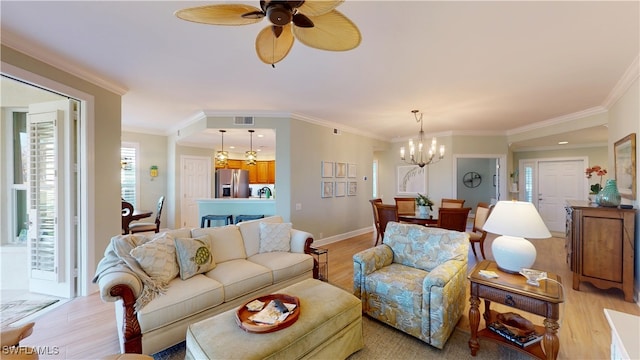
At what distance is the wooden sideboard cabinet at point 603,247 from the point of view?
2.89 meters

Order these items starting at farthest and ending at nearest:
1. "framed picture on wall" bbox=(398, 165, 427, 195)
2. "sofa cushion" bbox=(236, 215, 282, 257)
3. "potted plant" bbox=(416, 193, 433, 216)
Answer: "framed picture on wall" bbox=(398, 165, 427, 195) < "potted plant" bbox=(416, 193, 433, 216) < "sofa cushion" bbox=(236, 215, 282, 257)

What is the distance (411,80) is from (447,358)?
2.85 m

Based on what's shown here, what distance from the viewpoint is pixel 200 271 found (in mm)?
2508

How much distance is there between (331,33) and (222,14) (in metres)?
0.59

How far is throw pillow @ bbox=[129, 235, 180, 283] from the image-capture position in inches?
86.0

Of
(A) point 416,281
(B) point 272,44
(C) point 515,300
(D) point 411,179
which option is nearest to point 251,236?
(A) point 416,281

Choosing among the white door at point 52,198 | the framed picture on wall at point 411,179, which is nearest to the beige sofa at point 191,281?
the white door at point 52,198

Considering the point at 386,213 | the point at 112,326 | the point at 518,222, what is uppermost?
the point at 518,222

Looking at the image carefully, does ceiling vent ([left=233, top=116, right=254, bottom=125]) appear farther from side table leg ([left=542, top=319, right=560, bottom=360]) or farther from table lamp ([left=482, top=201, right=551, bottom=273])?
side table leg ([left=542, top=319, right=560, bottom=360])

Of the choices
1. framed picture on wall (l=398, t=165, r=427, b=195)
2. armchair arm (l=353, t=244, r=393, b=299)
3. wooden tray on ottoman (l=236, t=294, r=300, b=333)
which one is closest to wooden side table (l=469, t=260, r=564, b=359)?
armchair arm (l=353, t=244, r=393, b=299)

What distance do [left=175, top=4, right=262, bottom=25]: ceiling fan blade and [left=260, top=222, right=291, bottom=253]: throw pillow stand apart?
2.43 m

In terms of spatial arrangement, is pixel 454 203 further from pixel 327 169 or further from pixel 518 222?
pixel 518 222

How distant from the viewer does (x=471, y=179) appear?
28.1 ft

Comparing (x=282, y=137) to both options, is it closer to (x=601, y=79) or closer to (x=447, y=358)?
(x=447, y=358)
